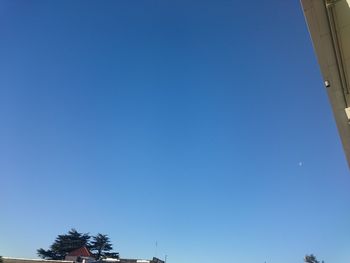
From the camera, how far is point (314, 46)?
838 cm

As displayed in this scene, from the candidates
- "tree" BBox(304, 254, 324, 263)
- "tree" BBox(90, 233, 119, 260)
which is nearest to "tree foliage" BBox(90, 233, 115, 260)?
"tree" BBox(90, 233, 119, 260)

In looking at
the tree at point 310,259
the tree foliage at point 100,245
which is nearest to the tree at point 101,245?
the tree foliage at point 100,245

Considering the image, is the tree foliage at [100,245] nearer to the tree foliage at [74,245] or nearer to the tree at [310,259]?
the tree foliage at [74,245]

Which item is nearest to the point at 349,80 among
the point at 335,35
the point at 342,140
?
the point at 335,35

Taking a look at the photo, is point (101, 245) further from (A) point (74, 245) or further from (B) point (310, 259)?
(B) point (310, 259)

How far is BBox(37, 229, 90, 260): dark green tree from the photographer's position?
89.1 meters

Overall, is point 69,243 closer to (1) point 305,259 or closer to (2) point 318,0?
(1) point 305,259

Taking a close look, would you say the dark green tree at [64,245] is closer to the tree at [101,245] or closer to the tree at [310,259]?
the tree at [101,245]

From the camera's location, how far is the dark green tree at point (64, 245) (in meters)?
89.1

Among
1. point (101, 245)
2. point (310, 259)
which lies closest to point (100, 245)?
point (101, 245)

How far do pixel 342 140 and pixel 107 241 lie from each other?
3746 inches

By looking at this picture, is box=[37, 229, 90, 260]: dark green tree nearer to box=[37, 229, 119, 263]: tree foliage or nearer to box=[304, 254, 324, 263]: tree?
box=[37, 229, 119, 263]: tree foliage

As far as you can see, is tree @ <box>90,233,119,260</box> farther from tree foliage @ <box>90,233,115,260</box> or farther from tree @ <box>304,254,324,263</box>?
tree @ <box>304,254,324,263</box>

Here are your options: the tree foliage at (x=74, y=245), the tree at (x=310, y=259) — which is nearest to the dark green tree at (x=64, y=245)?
the tree foliage at (x=74, y=245)
